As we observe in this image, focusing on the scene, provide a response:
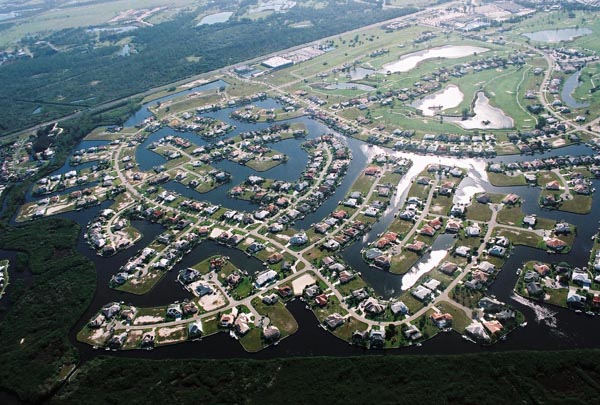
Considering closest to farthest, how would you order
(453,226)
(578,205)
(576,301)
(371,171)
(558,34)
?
(576,301) < (453,226) < (578,205) < (371,171) < (558,34)

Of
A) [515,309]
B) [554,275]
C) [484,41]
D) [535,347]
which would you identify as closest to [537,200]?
[554,275]

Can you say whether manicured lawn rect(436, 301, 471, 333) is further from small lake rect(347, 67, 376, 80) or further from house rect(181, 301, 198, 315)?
small lake rect(347, 67, 376, 80)

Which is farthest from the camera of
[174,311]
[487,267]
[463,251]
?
[463,251]

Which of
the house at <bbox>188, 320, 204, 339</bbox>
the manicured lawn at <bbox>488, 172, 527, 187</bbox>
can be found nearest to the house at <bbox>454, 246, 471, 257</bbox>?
the manicured lawn at <bbox>488, 172, 527, 187</bbox>

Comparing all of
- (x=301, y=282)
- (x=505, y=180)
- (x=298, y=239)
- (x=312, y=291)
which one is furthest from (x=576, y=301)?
(x=298, y=239)

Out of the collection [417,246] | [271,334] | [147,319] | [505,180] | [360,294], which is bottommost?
[147,319]

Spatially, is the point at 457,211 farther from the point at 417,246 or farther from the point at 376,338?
the point at 376,338

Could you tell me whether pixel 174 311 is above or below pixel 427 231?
below
